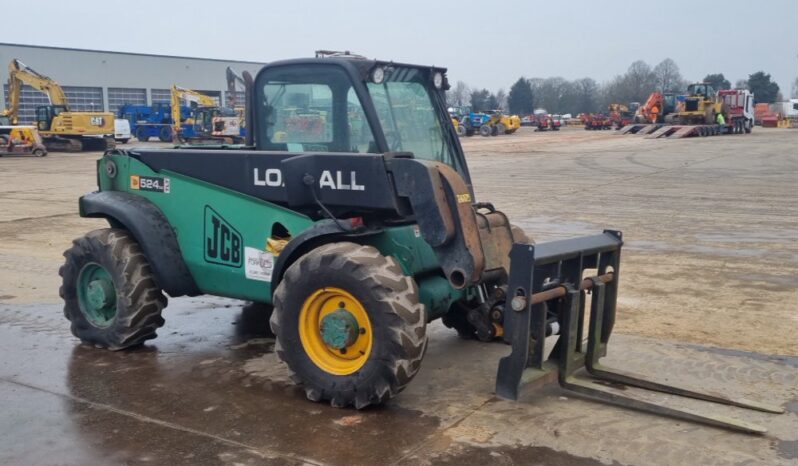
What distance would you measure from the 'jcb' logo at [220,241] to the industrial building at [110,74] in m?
57.8

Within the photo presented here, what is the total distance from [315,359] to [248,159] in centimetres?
159

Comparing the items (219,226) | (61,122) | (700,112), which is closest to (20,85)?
(61,122)

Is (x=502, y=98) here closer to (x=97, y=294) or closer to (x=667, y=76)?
(x=667, y=76)

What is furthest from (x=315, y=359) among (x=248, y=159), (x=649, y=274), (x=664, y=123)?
(x=664, y=123)

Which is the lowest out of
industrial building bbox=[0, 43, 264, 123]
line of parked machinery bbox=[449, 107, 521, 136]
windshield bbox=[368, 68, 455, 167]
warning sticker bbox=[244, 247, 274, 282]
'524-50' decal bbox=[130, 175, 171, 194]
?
warning sticker bbox=[244, 247, 274, 282]

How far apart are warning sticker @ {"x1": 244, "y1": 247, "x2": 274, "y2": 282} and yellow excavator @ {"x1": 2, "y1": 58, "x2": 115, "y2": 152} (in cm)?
3553

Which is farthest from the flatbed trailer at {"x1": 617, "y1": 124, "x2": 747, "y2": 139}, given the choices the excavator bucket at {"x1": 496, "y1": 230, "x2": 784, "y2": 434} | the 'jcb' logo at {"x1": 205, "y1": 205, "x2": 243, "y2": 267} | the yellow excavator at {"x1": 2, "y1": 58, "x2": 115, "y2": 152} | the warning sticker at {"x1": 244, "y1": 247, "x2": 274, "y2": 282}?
the warning sticker at {"x1": 244, "y1": 247, "x2": 274, "y2": 282}

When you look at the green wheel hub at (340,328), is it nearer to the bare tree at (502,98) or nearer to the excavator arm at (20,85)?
the excavator arm at (20,85)

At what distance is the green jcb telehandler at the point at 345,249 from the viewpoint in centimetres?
493

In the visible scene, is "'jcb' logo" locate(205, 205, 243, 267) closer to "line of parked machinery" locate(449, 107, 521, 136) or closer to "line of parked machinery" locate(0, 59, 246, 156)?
"line of parked machinery" locate(0, 59, 246, 156)

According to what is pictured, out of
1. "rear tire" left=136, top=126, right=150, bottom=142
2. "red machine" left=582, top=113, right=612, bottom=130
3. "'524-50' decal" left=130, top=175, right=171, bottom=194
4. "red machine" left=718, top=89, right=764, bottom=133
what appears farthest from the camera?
"red machine" left=582, top=113, right=612, bottom=130

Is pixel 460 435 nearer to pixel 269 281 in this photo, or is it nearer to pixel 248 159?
pixel 269 281

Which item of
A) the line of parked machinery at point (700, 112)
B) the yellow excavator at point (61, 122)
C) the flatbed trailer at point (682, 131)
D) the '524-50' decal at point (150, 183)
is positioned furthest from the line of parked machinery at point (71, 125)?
the '524-50' decal at point (150, 183)

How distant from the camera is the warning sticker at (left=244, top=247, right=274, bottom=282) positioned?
5809 millimetres
